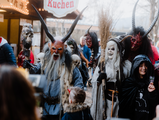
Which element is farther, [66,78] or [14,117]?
[66,78]

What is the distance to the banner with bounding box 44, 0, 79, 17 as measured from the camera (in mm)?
3094

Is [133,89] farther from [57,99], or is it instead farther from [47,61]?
[47,61]

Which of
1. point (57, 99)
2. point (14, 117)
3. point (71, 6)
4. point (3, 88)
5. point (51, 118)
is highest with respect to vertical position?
point (71, 6)

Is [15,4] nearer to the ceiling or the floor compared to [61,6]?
nearer to the ceiling

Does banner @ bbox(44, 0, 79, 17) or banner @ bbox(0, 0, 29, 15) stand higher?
banner @ bbox(0, 0, 29, 15)

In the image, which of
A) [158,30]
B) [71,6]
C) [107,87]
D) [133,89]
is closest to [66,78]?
[107,87]

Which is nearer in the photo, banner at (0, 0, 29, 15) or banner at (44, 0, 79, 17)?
banner at (44, 0, 79, 17)

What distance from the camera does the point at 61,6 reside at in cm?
313

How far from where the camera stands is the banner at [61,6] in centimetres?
309

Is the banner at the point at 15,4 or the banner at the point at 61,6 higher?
the banner at the point at 15,4

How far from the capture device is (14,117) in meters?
0.65

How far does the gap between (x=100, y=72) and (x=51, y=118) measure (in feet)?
3.81

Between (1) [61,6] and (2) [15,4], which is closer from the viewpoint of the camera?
(1) [61,6]

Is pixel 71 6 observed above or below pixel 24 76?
above
